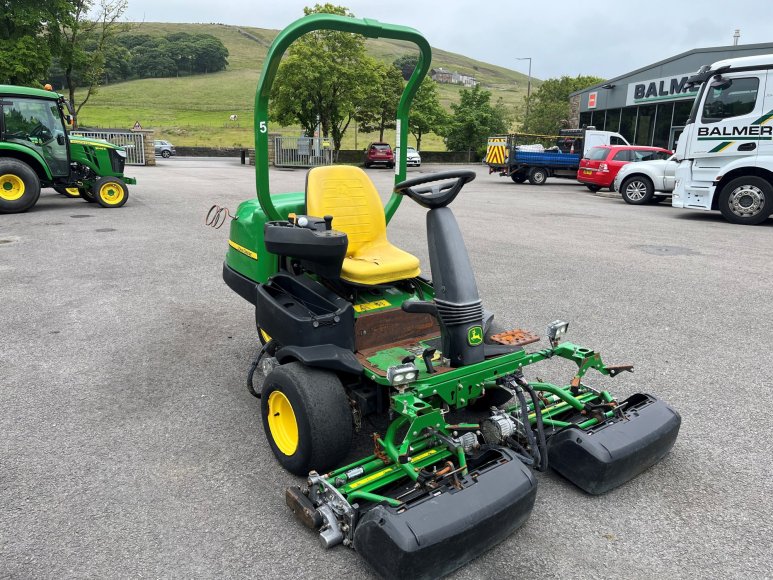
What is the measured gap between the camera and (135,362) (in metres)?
4.65

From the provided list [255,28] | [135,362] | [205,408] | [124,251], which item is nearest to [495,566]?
[205,408]

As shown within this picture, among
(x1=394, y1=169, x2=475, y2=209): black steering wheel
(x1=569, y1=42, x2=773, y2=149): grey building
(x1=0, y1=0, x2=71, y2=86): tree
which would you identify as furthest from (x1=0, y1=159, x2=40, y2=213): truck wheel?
(x1=569, y1=42, x2=773, y2=149): grey building

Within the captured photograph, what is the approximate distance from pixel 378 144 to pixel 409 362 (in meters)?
30.3

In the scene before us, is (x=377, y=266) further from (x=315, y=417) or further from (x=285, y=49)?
(x=285, y=49)

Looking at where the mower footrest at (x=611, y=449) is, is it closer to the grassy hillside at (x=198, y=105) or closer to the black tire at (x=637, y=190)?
the black tire at (x=637, y=190)

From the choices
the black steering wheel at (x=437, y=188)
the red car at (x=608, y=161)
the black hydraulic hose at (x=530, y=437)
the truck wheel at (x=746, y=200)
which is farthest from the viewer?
the red car at (x=608, y=161)

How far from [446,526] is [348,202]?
237 cm

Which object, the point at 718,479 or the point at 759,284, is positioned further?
the point at 759,284

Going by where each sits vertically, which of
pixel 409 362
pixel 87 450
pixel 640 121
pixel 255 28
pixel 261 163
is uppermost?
pixel 255 28

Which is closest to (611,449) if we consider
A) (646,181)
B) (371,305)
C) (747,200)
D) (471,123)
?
(371,305)

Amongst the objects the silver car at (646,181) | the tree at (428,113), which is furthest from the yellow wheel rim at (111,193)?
the tree at (428,113)

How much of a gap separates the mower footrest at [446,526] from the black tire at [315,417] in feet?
1.93

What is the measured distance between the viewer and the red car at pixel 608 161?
18641 mm

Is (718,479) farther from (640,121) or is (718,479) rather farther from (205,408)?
(640,121)
